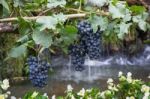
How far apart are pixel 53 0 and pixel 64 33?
0.38 feet

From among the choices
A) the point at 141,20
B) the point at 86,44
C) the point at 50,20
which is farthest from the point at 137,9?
the point at 50,20

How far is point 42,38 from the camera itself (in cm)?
127

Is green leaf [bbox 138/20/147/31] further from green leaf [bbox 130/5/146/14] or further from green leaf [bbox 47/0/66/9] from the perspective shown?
→ green leaf [bbox 47/0/66/9]

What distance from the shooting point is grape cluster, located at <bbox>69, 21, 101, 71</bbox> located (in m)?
1.33

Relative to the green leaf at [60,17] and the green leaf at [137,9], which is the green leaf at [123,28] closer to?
the green leaf at [137,9]

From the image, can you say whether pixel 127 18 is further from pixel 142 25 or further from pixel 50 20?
pixel 50 20

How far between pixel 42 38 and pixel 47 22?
0.07 m

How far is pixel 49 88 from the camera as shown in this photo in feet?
19.6

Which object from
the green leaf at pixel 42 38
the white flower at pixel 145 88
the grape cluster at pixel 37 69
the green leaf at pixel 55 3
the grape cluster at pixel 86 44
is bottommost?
the white flower at pixel 145 88

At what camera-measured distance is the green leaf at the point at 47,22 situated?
121 centimetres

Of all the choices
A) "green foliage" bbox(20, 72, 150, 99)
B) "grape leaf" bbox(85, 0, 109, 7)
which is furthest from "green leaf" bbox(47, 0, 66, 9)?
"green foliage" bbox(20, 72, 150, 99)

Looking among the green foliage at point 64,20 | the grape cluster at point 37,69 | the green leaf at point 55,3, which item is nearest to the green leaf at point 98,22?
the green foliage at point 64,20

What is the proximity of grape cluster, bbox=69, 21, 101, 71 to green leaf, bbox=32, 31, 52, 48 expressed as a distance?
120 mm

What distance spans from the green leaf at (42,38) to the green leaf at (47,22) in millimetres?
43
